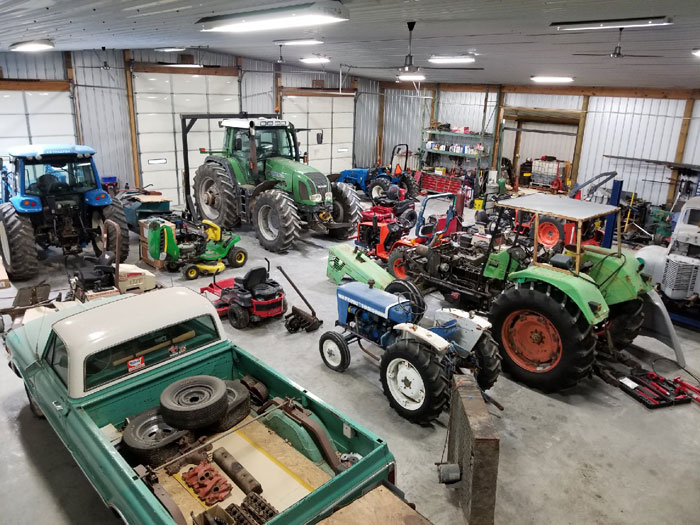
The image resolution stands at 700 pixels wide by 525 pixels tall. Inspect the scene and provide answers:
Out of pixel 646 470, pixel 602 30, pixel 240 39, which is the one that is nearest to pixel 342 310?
pixel 646 470

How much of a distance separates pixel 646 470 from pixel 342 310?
3278 mm

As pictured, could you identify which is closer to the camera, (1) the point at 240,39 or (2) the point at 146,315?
(2) the point at 146,315

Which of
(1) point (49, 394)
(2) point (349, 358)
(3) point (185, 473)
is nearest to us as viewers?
(3) point (185, 473)

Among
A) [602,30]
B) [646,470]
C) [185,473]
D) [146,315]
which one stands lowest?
[646,470]

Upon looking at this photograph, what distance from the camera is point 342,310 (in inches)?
238

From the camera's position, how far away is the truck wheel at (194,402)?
359 centimetres

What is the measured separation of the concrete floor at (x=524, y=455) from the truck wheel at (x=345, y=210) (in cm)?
495

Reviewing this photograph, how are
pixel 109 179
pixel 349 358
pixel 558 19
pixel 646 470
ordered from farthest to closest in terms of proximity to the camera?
pixel 109 179, pixel 349 358, pixel 558 19, pixel 646 470

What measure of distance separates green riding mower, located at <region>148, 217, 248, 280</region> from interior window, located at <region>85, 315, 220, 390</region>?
3.89m

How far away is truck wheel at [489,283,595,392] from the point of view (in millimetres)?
5285

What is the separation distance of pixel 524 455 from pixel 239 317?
12.3ft

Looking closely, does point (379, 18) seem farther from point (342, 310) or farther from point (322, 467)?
point (322, 467)

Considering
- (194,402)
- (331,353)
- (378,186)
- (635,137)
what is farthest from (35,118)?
(635,137)

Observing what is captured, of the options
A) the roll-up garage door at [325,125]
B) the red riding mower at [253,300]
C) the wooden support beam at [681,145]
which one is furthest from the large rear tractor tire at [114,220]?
the wooden support beam at [681,145]
